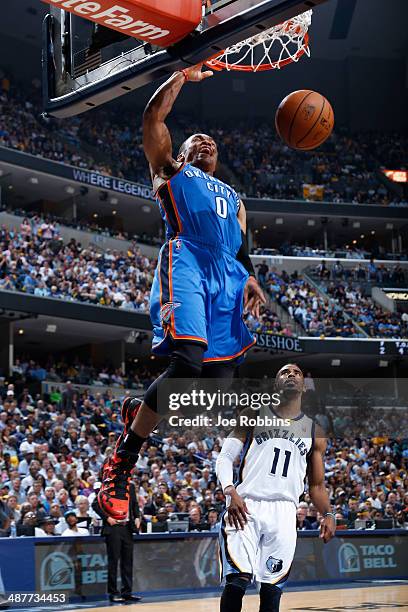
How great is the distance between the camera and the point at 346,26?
39531mm

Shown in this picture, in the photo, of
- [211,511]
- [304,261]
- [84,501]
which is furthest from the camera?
[304,261]

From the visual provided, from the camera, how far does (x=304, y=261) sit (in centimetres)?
3594

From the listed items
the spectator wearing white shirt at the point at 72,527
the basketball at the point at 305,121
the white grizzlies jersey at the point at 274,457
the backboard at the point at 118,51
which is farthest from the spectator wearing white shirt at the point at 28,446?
the backboard at the point at 118,51

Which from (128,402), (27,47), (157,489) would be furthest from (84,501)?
(27,47)

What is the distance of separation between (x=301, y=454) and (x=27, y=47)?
33936 millimetres

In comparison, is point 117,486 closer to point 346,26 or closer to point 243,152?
point 243,152

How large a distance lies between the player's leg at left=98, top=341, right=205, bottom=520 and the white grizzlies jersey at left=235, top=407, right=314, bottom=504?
201 centimetres

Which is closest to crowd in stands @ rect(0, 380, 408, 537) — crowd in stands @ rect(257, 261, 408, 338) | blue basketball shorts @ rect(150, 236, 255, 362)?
blue basketball shorts @ rect(150, 236, 255, 362)

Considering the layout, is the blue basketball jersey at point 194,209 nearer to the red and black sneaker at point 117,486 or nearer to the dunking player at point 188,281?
the dunking player at point 188,281

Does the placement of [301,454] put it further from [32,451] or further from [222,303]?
[32,451]

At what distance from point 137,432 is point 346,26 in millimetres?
37970

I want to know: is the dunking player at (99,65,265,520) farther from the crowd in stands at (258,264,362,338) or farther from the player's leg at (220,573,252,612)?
the crowd in stands at (258,264,362,338)

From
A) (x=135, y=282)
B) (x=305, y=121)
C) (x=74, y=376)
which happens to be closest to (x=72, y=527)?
(x=305, y=121)

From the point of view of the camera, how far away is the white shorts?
6.15m
